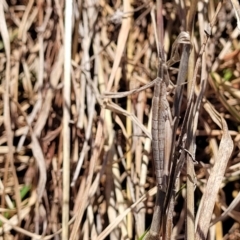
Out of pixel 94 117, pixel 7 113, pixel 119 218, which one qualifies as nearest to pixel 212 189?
pixel 119 218

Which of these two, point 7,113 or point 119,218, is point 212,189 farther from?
point 7,113

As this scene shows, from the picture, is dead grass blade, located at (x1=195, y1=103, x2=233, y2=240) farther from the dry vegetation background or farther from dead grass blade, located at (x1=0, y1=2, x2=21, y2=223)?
dead grass blade, located at (x1=0, y1=2, x2=21, y2=223)

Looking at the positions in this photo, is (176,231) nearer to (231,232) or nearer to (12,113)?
(231,232)

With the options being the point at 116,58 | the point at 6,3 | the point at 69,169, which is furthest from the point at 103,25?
the point at 69,169

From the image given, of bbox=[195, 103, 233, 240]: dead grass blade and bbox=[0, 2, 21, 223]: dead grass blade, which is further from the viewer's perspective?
bbox=[0, 2, 21, 223]: dead grass blade

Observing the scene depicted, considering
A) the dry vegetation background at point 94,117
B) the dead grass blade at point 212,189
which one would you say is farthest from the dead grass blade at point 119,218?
the dead grass blade at point 212,189

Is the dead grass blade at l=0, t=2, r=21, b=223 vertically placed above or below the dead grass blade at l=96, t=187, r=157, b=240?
above

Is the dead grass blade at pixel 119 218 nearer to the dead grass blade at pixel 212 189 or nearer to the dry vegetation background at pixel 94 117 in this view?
the dry vegetation background at pixel 94 117

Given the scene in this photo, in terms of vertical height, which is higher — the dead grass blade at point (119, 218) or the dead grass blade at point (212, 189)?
the dead grass blade at point (212, 189)

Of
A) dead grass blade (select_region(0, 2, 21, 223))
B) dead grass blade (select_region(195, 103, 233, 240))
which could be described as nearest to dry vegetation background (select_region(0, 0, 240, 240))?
dead grass blade (select_region(0, 2, 21, 223))
